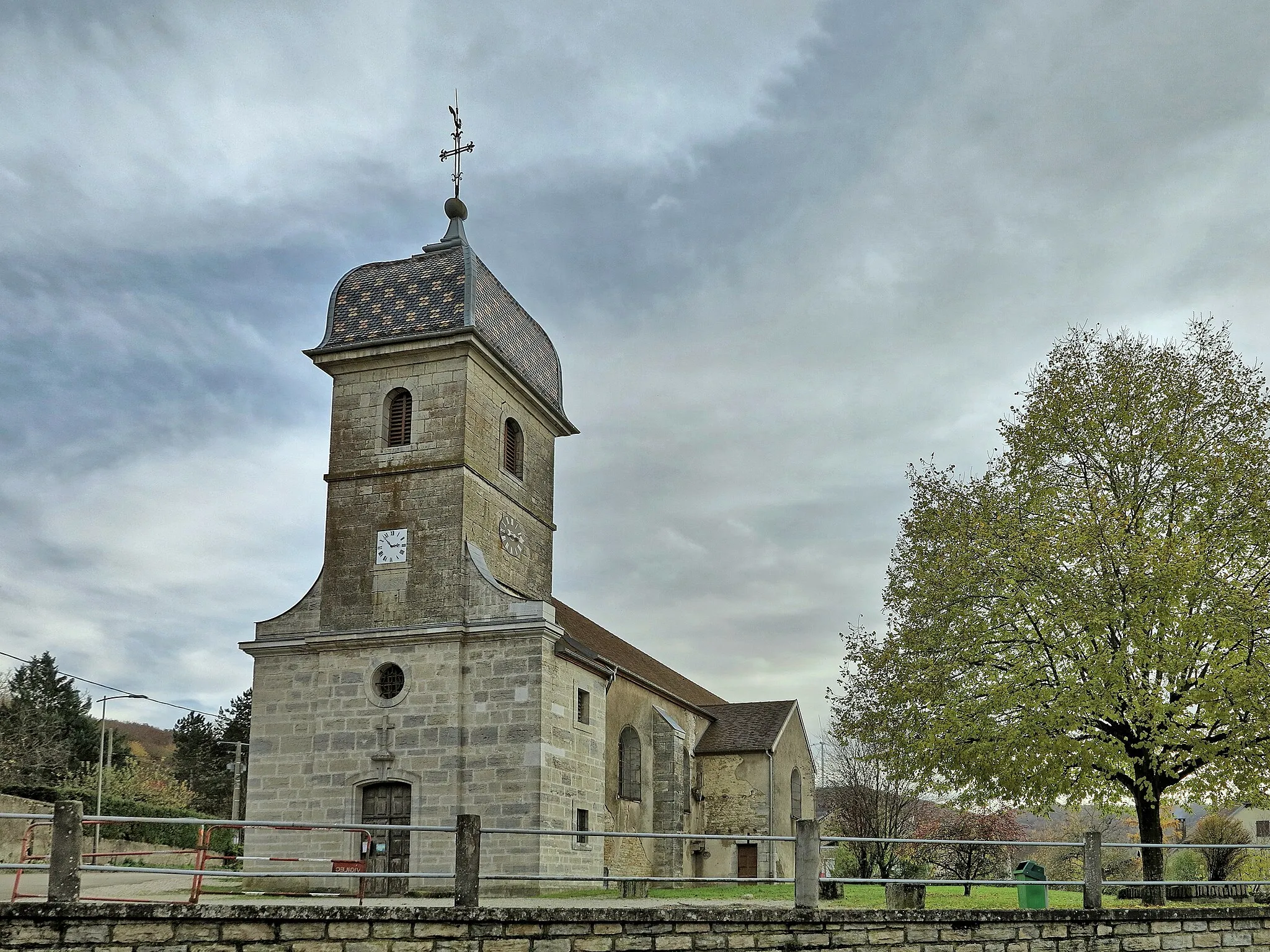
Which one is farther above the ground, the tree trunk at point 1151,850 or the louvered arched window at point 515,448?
the louvered arched window at point 515,448

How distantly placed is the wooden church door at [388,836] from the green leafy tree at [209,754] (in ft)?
149

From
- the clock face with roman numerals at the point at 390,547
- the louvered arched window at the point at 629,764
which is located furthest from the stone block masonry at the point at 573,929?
the louvered arched window at the point at 629,764

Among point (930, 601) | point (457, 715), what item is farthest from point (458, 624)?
point (930, 601)

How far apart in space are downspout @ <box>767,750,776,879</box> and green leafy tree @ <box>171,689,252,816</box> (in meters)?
38.5

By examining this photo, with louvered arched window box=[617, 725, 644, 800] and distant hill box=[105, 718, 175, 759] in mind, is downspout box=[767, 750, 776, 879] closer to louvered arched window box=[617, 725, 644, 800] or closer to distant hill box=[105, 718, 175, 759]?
louvered arched window box=[617, 725, 644, 800]

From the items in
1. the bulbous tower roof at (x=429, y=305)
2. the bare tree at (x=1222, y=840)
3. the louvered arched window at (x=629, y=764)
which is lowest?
the bare tree at (x=1222, y=840)

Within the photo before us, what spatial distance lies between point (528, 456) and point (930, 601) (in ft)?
34.5

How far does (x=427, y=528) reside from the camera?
2478 centimetres

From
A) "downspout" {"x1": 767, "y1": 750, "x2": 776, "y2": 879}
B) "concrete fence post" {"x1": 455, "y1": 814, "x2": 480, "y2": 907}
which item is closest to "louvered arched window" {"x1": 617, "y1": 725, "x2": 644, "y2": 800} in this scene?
"downspout" {"x1": 767, "y1": 750, "x2": 776, "y2": 879}

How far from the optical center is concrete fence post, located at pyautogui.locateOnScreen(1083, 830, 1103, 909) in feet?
47.0

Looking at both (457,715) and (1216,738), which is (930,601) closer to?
(1216,738)

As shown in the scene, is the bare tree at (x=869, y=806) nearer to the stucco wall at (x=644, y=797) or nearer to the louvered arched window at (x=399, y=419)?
the stucco wall at (x=644, y=797)

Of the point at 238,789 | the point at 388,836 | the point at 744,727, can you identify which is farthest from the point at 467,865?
the point at 238,789

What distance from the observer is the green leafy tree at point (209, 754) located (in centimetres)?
6556
